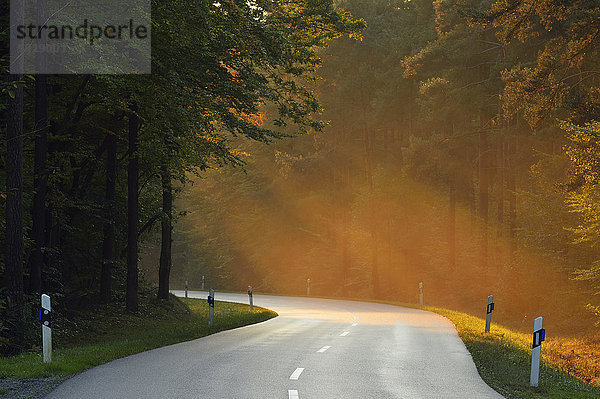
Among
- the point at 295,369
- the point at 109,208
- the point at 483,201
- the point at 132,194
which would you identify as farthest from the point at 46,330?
the point at 483,201

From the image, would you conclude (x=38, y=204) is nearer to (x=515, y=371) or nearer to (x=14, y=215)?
(x=14, y=215)

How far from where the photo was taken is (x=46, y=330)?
537 inches

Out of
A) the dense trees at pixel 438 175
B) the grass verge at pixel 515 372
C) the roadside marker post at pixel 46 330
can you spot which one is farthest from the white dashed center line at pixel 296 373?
the dense trees at pixel 438 175

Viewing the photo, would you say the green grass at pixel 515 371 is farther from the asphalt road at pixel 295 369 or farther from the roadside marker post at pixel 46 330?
the roadside marker post at pixel 46 330

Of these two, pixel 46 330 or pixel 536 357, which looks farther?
pixel 46 330

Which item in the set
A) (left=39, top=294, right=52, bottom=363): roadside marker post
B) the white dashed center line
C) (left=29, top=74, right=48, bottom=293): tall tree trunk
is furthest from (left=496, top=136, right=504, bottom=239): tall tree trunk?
(left=39, top=294, right=52, bottom=363): roadside marker post

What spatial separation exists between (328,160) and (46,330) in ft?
139

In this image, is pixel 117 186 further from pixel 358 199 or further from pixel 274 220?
pixel 274 220

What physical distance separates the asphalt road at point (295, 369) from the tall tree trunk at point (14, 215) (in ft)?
9.74

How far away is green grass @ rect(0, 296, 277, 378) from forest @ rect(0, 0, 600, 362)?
1.22 meters

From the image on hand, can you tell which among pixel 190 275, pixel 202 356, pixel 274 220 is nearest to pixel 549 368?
pixel 202 356

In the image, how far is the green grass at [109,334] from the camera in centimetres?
1309

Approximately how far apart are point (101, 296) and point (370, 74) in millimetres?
28733

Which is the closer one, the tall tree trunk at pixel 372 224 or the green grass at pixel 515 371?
the green grass at pixel 515 371
